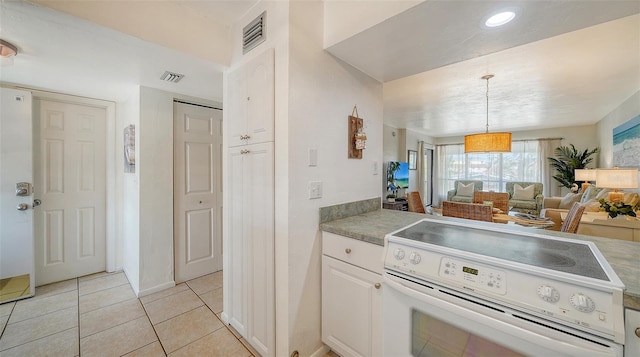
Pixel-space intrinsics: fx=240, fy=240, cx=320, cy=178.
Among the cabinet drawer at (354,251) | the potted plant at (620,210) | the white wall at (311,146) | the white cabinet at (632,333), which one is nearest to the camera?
the white cabinet at (632,333)

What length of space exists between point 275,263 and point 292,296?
219mm

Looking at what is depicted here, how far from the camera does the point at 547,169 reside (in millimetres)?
6195

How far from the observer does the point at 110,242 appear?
283 centimetres

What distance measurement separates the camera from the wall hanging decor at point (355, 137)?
71.2 inches

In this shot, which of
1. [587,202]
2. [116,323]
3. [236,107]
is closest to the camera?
[236,107]

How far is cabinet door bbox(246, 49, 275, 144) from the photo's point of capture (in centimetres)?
148

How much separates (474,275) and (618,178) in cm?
347

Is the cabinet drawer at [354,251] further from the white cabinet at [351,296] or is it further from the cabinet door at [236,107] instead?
the cabinet door at [236,107]

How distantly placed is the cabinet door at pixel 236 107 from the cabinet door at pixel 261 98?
68mm

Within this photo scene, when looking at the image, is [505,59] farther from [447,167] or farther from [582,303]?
[447,167]

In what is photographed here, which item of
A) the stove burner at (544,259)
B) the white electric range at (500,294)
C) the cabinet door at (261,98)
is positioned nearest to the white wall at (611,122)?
the white electric range at (500,294)

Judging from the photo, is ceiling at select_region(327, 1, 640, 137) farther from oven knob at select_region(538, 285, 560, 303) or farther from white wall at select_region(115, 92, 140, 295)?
white wall at select_region(115, 92, 140, 295)

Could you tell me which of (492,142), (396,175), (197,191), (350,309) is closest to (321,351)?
(350,309)

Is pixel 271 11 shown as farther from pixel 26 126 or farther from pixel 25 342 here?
pixel 25 342
